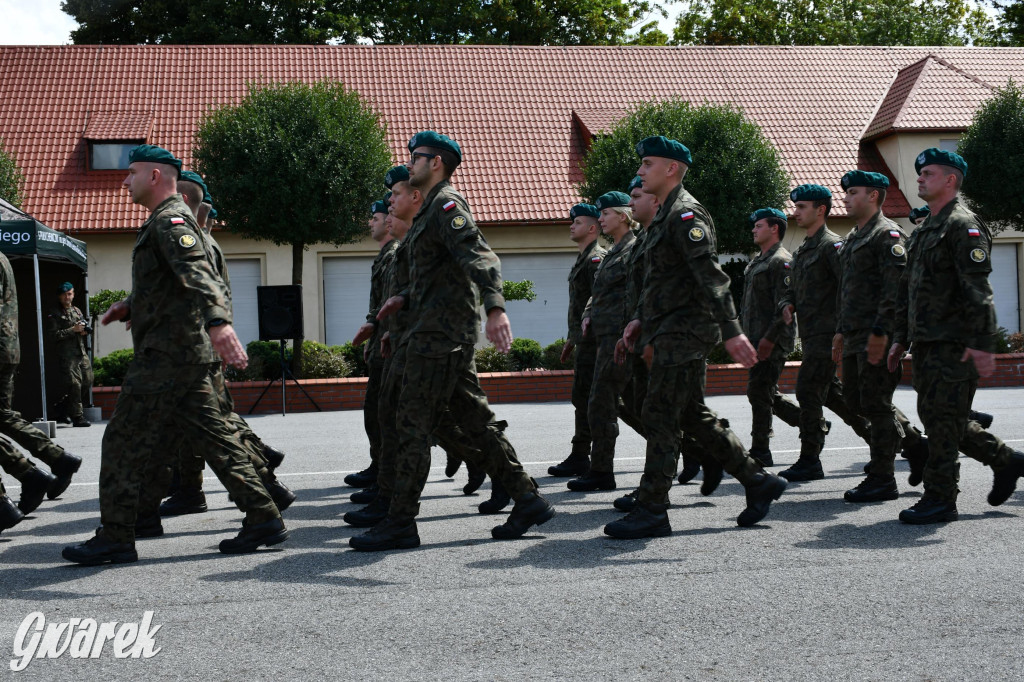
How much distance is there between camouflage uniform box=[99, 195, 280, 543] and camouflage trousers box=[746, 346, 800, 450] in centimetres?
461

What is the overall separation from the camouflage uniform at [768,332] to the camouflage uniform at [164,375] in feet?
15.1

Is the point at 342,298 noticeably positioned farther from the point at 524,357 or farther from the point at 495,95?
the point at 524,357

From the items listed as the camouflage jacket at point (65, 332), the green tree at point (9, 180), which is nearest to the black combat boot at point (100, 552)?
the camouflage jacket at point (65, 332)

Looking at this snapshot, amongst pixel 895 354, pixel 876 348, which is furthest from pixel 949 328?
pixel 876 348

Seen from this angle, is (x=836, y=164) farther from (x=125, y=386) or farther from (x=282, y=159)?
(x=125, y=386)

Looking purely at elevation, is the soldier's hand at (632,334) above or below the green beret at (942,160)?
below

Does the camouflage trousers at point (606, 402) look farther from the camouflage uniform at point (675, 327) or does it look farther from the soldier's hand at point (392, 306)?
the soldier's hand at point (392, 306)

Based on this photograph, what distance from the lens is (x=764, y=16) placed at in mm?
41938

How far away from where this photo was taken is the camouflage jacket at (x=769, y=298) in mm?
8672

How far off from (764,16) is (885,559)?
39.7 m

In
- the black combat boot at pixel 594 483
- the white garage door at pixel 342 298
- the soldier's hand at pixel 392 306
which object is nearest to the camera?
the soldier's hand at pixel 392 306

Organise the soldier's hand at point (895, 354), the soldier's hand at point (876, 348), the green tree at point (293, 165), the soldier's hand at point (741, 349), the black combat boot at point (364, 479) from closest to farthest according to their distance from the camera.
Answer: the soldier's hand at point (741, 349)
the soldier's hand at point (895, 354)
the soldier's hand at point (876, 348)
the black combat boot at point (364, 479)
the green tree at point (293, 165)

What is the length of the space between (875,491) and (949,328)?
1388mm

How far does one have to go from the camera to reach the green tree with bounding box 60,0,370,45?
35188 mm
